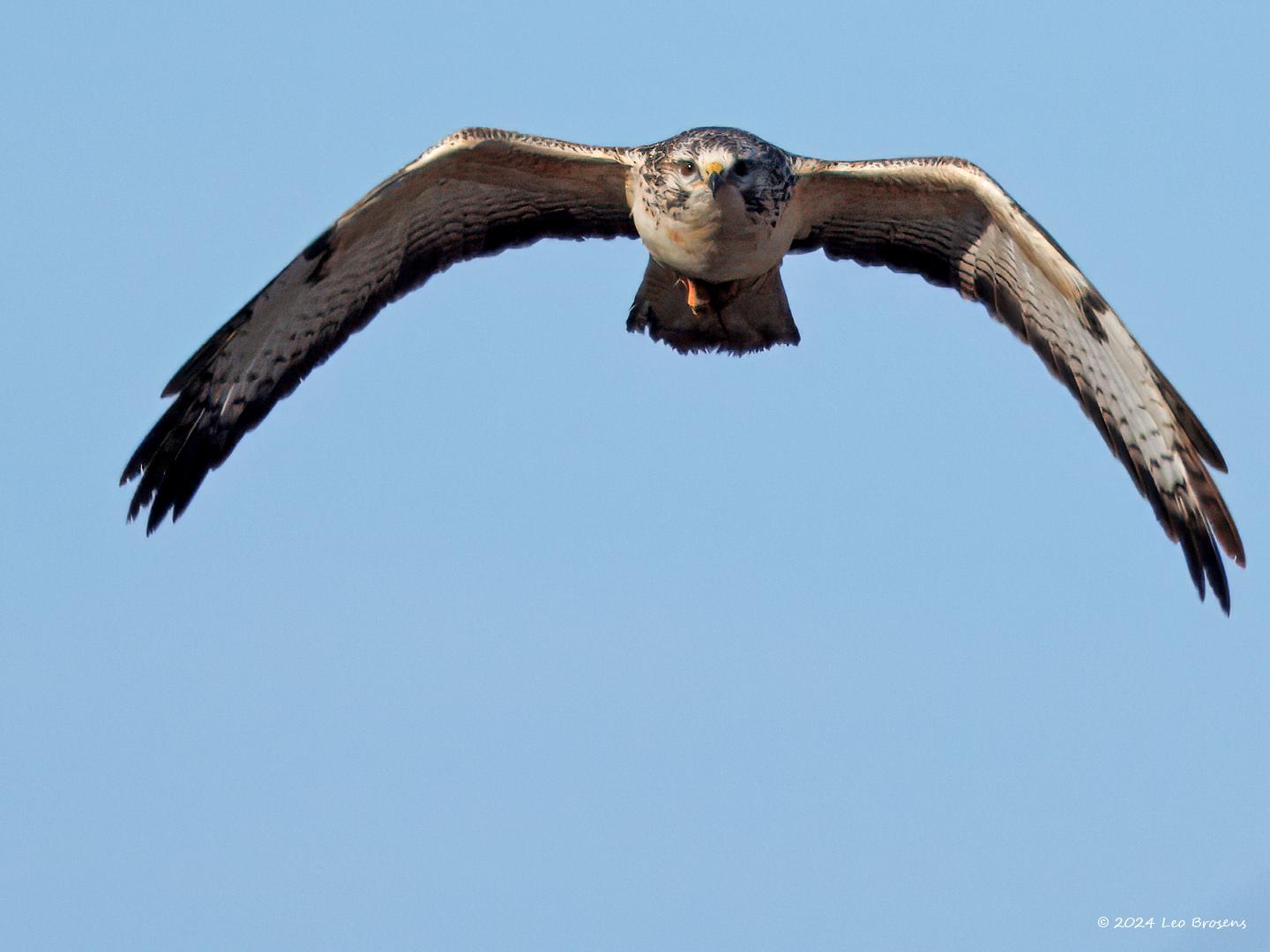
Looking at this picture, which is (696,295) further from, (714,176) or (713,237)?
(714,176)

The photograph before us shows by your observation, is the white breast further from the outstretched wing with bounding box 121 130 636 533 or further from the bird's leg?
the outstretched wing with bounding box 121 130 636 533

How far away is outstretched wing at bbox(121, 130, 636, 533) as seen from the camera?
456 inches

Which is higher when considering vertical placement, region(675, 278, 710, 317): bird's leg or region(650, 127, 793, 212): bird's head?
region(650, 127, 793, 212): bird's head

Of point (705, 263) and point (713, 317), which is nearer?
point (705, 263)

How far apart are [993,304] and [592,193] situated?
7.19 feet

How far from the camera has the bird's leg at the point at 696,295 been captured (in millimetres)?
11508

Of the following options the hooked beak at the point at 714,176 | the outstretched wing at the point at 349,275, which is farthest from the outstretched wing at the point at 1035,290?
the outstretched wing at the point at 349,275

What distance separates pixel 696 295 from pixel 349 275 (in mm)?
1814

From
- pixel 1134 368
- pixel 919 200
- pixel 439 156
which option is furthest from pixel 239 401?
pixel 1134 368

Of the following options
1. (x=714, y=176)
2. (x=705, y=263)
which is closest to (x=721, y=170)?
(x=714, y=176)

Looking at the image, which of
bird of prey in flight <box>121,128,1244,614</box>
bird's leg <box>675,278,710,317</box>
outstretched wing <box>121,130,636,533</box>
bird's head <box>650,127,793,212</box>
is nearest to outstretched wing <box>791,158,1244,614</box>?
bird of prey in flight <box>121,128,1244,614</box>

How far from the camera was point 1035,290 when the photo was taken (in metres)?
11.4

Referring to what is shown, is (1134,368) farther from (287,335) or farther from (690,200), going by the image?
(287,335)

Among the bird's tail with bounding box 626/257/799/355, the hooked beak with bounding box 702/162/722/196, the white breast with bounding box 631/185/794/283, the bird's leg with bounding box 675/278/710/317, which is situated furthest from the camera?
the bird's tail with bounding box 626/257/799/355
